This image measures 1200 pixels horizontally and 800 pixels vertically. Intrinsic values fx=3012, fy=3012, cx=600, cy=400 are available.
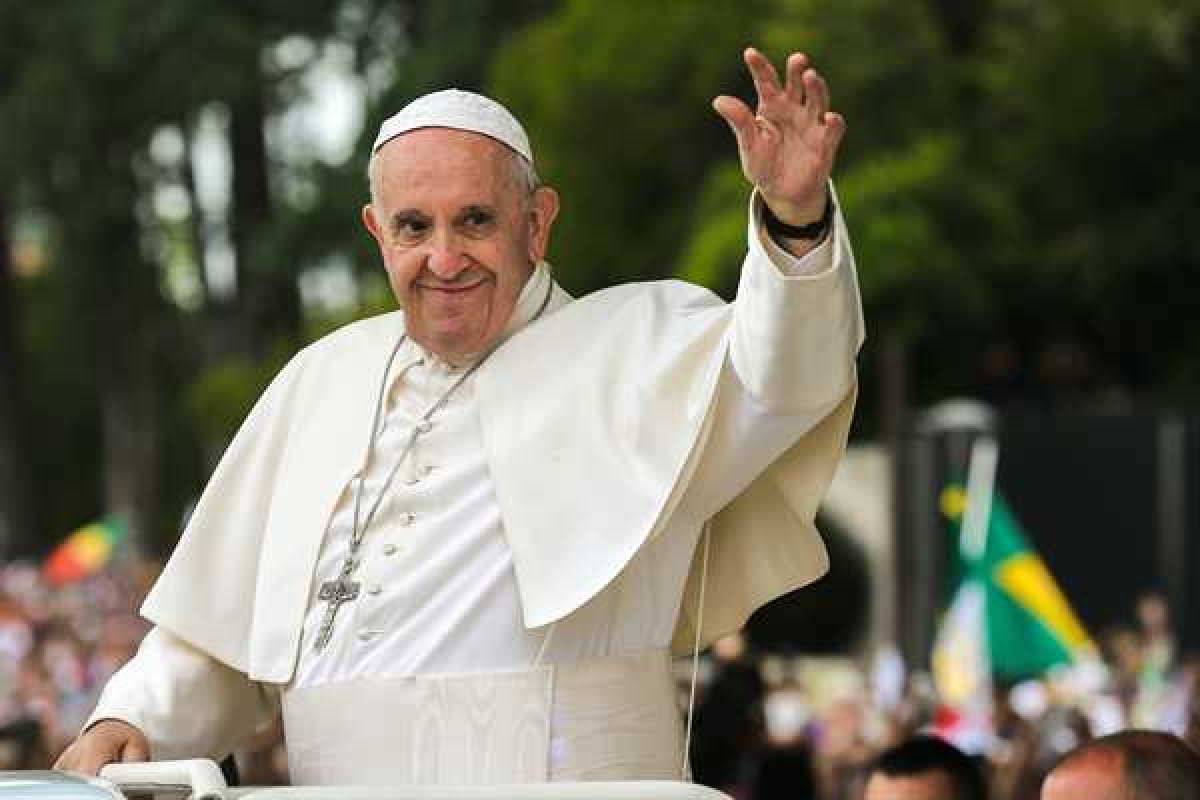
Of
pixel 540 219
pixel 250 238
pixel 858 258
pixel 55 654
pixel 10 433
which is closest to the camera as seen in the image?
pixel 540 219

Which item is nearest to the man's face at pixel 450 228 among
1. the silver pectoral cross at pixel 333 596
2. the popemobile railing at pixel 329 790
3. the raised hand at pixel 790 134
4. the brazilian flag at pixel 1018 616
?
the silver pectoral cross at pixel 333 596

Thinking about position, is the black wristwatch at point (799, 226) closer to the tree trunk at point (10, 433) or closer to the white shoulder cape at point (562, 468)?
the white shoulder cape at point (562, 468)

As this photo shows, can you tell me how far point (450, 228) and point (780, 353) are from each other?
56cm

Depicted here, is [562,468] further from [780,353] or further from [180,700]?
[180,700]

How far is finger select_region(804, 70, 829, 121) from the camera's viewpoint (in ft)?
13.7

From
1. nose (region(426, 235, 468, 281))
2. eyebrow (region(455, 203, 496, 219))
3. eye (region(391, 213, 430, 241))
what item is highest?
eyebrow (region(455, 203, 496, 219))

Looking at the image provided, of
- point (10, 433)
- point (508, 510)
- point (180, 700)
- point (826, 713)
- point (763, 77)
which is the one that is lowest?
point (826, 713)

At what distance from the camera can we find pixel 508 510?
14.9ft

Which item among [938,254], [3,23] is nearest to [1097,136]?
[938,254]

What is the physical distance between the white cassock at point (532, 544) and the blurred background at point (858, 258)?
5535 millimetres

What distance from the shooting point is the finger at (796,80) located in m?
4.15

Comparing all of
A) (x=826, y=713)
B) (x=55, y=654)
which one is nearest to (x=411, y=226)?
(x=826, y=713)

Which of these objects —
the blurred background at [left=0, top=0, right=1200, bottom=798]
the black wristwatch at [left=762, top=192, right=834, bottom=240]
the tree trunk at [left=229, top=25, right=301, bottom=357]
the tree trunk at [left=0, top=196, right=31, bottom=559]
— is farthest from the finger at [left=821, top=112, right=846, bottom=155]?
the tree trunk at [left=0, top=196, right=31, bottom=559]

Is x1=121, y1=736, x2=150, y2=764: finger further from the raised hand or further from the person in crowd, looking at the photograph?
the person in crowd
